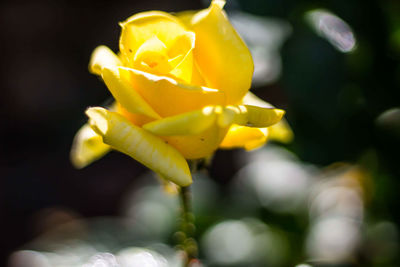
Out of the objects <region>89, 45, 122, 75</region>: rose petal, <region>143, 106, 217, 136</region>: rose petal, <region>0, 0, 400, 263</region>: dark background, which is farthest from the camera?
<region>0, 0, 400, 263</region>: dark background

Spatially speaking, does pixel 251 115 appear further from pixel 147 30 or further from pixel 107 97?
pixel 107 97

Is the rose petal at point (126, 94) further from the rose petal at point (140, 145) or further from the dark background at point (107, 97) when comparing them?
the dark background at point (107, 97)

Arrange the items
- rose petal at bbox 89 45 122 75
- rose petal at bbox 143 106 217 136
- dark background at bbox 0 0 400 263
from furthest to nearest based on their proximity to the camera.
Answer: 1. dark background at bbox 0 0 400 263
2. rose petal at bbox 89 45 122 75
3. rose petal at bbox 143 106 217 136

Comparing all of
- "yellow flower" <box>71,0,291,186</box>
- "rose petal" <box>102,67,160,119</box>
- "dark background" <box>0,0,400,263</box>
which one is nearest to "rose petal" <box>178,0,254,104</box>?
"yellow flower" <box>71,0,291,186</box>

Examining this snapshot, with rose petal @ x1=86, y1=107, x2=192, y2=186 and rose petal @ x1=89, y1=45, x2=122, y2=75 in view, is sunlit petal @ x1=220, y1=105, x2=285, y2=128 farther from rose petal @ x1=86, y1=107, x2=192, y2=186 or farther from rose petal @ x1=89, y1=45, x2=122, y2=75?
rose petal @ x1=89, y1=45, x2=122, y2=75

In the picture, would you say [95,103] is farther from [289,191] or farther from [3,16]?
[289,191]

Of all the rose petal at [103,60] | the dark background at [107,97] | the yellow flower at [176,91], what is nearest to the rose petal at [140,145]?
the yellow flower at [176,91]

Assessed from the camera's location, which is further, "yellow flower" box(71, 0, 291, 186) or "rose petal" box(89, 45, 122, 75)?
"rose petal" box(89, 45, 122, 75)
